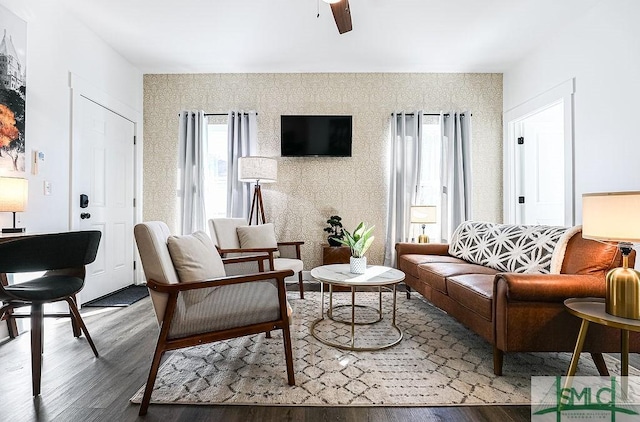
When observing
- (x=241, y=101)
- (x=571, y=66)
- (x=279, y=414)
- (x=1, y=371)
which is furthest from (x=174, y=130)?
(x=571, y=66)

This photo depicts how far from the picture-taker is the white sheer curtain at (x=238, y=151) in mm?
4312

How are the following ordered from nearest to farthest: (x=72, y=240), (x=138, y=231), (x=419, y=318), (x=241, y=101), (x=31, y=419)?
(x=31, y=419) → (x=138, y=231) → (x=72, y=240) → (x=419, y=318) → (x=241, y=101)

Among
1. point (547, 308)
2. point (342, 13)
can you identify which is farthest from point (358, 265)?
point (342, 13)

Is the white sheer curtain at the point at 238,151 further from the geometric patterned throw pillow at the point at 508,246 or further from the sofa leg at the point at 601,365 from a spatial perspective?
the sofa leg at the point at 601,365

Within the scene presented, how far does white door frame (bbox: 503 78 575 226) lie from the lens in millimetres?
3266

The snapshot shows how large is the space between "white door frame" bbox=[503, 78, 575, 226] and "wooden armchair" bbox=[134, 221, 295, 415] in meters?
3.20

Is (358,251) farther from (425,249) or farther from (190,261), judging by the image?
(425,249)

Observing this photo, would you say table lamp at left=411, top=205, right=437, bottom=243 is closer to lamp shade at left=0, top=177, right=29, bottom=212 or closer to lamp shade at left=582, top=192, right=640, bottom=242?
lamp shade at left=582, top=192, right=640, bottom=242

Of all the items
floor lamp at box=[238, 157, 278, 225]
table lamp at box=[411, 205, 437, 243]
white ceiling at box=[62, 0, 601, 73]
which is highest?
white ceiling at box=[62, 0, 601, 73]

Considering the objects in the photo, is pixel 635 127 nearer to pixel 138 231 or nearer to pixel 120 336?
pixel 138 231

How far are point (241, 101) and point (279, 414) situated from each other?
12.8 feet

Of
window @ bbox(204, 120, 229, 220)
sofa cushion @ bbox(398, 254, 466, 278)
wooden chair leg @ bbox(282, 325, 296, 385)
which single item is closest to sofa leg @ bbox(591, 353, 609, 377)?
sofa cushion @ bbox(398, 254, 466, 278)

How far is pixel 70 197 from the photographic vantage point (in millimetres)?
3088

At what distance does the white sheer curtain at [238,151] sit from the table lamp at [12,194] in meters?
2.31
